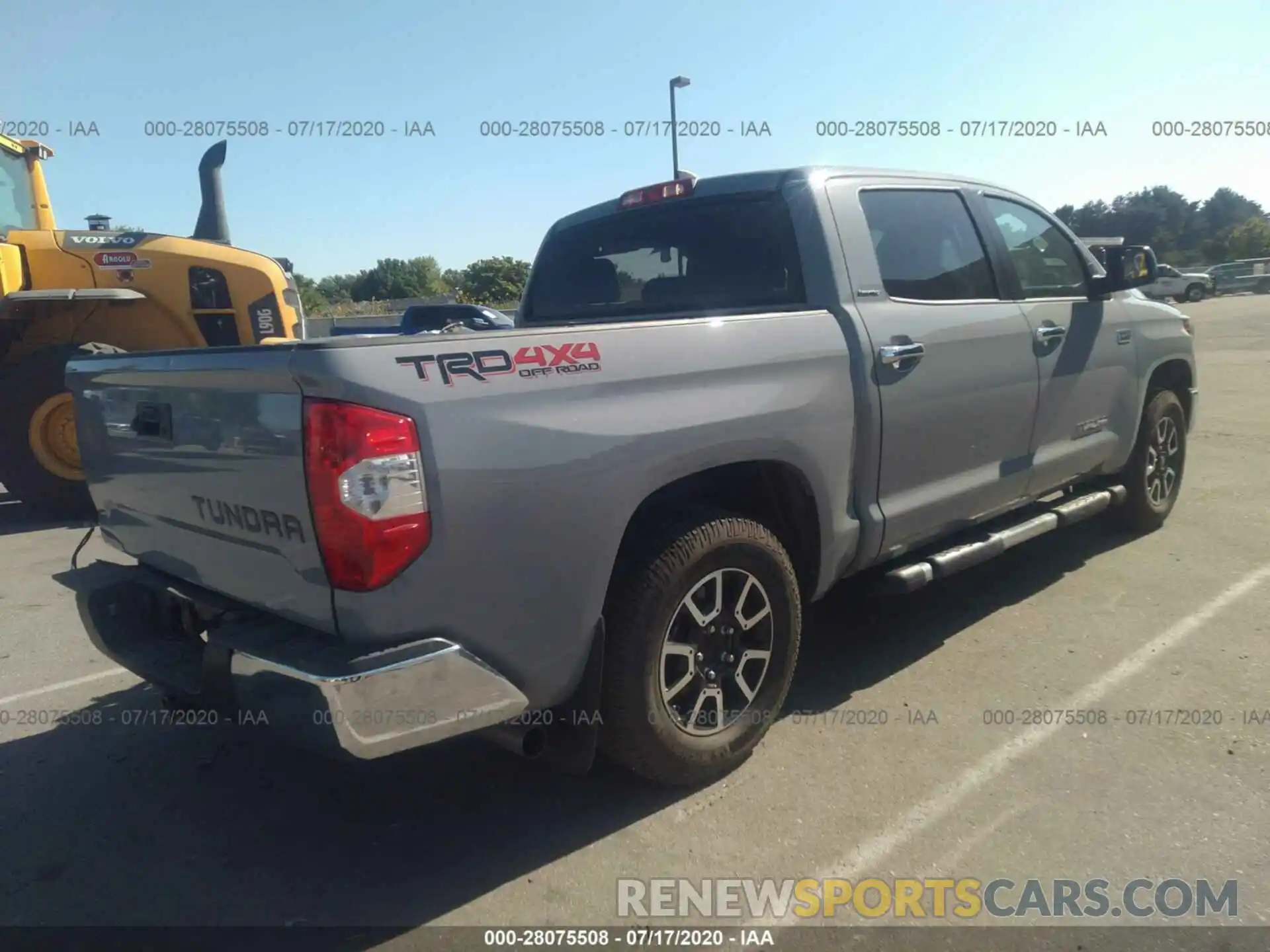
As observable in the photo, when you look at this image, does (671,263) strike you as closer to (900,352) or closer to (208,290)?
(900,352)

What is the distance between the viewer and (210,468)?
261 centimetres

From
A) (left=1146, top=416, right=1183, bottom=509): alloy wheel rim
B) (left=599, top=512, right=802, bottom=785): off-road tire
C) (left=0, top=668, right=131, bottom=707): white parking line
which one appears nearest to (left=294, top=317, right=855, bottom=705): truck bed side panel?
(left=599, top=512, right=802, bottom=785): off-road tire

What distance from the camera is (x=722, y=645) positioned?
311 cm

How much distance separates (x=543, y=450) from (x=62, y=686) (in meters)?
3.00

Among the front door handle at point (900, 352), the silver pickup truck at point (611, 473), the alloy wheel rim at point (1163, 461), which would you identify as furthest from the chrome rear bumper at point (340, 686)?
the alloy wheel rim at point (1163, 461)

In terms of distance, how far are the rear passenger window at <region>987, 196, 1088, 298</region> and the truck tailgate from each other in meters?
3.56

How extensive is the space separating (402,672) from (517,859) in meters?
0.91

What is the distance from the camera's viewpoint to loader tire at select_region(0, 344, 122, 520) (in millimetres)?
7340

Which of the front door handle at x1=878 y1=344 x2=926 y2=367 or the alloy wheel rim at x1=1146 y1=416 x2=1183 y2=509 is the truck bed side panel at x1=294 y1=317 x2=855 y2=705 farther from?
the alloy wheel rim at x1=1146 y1=416 x2=1183 y2=509

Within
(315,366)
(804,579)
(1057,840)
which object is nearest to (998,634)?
(804,579)

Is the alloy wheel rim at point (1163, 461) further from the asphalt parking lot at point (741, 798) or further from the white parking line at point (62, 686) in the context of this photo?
the white parking line at point (62, 686)

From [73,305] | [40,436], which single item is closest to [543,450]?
[40,436]

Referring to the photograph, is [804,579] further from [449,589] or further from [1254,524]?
[1254,524]

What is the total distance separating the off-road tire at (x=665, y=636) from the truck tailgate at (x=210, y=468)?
87 centimetres
